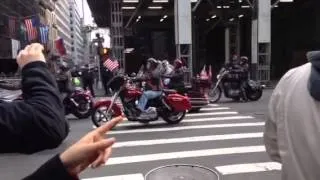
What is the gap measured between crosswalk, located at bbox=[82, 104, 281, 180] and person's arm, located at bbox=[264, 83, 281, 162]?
5.65 metres

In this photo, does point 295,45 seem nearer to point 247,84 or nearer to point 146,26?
point 146,26

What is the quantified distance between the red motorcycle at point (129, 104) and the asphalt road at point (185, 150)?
1.13 feet

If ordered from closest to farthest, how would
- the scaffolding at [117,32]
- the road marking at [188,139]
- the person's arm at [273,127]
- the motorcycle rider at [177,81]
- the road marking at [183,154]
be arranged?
1. the person's arm at [273,127]
2. the road marking at [183,154]
3. the road marking at [188,139]
4. the motorcycle rider at [177,81]
5. the scaffolding at [117,32]

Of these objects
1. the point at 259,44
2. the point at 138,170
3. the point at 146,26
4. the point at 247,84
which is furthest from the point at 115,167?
the point at 146,26

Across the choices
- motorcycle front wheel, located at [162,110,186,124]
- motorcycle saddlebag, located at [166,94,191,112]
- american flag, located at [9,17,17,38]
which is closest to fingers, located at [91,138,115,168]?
motorcycle saddlebag, located at [166,94,191,112]

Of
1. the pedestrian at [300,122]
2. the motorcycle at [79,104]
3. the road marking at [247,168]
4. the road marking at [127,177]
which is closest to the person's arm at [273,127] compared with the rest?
the pedestrian at [300,122]

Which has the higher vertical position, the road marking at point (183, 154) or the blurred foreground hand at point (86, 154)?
the blurred foreground hand at point (86, 154)

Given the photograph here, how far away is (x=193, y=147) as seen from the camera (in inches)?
398

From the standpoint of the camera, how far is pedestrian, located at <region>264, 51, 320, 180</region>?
1.78 m

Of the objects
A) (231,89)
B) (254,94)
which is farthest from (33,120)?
(254,94)

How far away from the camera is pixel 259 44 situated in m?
27.1

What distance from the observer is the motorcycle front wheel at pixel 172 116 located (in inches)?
520

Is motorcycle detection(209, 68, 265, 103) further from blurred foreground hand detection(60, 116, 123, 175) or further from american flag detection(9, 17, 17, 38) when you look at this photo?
american flag detection(9, 17, 17, 38)

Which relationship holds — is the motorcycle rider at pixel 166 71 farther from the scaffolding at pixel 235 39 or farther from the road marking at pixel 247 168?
the scaffolding at pixel 235 39
